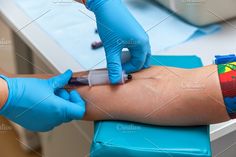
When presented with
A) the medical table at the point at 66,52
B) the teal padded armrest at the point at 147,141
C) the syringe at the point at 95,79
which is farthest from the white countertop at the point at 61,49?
the teal padded armrest at the point at 147,141

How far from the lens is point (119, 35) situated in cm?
90

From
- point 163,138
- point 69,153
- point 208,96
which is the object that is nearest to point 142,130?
point 163,138

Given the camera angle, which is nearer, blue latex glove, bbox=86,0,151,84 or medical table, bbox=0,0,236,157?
blue latex glove, bbox=86,0,151,84

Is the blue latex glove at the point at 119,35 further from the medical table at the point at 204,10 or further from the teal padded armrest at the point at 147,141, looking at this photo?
the medical table at the point at 204,10

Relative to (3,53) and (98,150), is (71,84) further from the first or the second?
(3,53)

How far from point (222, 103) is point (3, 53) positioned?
3.44 feet

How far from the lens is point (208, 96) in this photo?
0.78m

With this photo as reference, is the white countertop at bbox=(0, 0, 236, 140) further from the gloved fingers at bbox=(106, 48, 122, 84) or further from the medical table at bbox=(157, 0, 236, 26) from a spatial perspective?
the gloved fingers at bbox=(106, 48, 122, 84)

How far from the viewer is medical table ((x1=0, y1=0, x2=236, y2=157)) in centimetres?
102

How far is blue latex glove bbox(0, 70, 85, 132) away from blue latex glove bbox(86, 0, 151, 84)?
0.13m

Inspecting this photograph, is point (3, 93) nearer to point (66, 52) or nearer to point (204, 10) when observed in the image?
point (66, 52)

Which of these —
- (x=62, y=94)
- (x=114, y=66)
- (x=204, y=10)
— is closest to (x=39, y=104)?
(x=62, y=94)

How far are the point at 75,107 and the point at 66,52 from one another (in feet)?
0.88

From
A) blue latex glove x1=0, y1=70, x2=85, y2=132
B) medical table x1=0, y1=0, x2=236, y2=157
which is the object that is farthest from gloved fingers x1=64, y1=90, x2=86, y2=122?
medical table x1=0, y1=0, x2=236, y2=157
